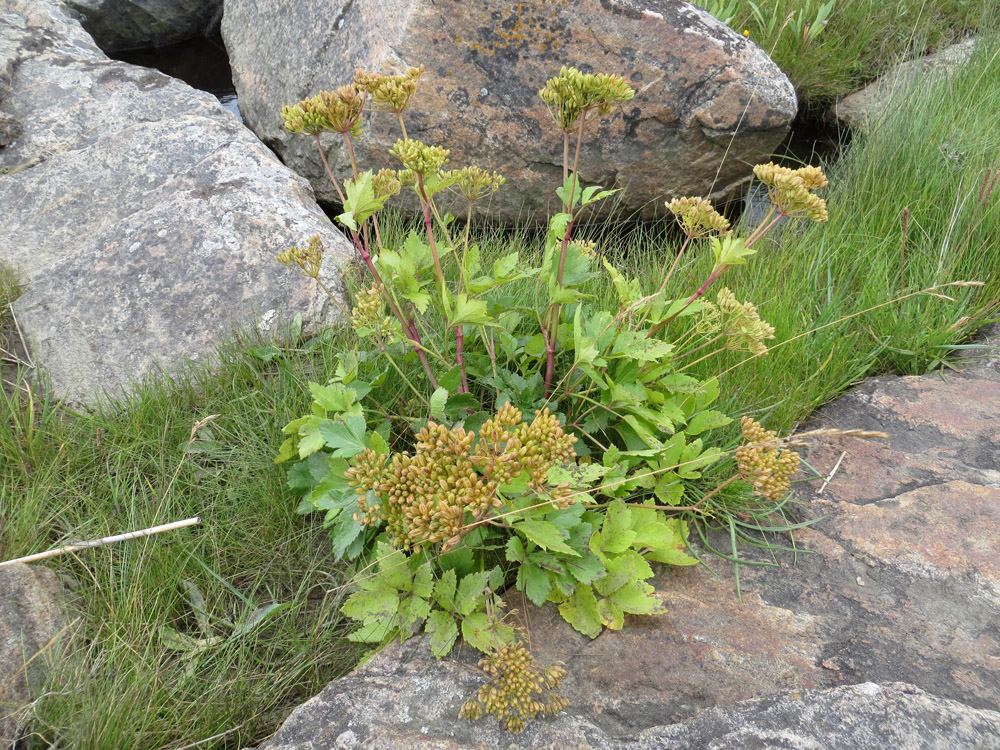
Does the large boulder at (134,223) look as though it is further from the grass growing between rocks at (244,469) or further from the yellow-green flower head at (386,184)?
the yellow-green flower head at (386,184)

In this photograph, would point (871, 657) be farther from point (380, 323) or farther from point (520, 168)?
point (520, 168)

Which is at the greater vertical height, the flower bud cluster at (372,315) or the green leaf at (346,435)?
the flower bud cluster at (372,315)

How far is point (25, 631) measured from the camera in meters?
1.81

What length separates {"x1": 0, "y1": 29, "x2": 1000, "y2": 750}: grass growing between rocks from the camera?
A: 1.78 meters

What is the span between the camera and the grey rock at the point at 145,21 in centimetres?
581

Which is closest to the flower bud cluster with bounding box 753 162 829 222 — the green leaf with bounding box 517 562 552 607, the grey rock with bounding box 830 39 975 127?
the green leaf with bounding box 517 562 552 607

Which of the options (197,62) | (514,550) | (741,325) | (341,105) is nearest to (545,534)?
(514,550)

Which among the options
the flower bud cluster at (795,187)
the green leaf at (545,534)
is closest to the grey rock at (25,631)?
the green leaf at (545,534)

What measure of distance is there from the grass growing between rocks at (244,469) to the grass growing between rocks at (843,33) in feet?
6.73

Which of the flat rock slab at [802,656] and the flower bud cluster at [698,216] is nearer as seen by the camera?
the flat rock slab at [802,656]

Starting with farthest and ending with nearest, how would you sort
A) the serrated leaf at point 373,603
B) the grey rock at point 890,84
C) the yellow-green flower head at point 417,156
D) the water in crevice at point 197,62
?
1. the water in crevice at point 197,62
2. the grey rock at point 890,84
3. the serrated leaf at point 373,603
4. the yellow-green flower head at point 417,156

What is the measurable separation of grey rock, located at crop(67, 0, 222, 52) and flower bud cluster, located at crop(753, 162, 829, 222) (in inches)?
240

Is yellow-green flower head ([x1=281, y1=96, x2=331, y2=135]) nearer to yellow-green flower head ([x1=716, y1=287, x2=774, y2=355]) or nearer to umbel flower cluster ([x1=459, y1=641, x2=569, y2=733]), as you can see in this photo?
yellow-green flower head ([x1=716, y1=287, x2=774, y2=355])

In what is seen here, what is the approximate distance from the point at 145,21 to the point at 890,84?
237 inches
